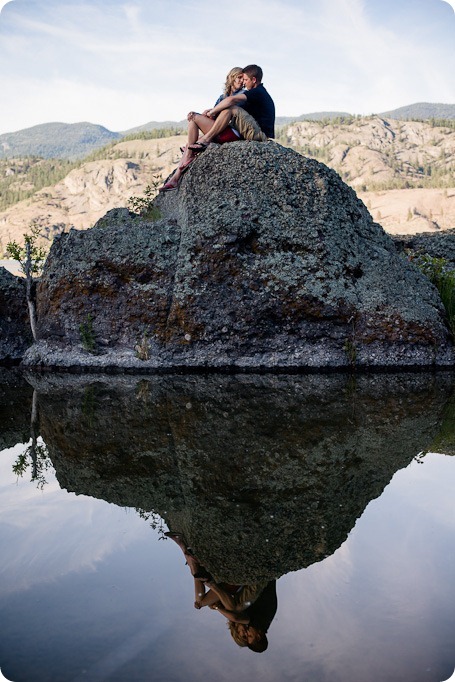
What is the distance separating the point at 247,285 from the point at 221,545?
799 centimetres

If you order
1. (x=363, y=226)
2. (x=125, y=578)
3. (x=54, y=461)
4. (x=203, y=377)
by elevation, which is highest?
(x=363, y=226)

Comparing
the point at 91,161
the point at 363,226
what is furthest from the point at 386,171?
the point at 363,226

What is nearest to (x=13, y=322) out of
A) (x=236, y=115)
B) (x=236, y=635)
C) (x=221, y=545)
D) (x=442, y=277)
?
(x=236, y=115)

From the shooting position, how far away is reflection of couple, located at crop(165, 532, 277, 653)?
2.99m

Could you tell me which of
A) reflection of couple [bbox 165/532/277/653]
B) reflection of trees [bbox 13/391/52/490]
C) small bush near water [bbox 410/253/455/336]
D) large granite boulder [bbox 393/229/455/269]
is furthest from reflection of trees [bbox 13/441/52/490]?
large granite boulder [bbox 393/229/455/269]

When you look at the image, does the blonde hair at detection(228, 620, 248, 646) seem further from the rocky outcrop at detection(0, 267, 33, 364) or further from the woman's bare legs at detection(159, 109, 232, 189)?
the rocky outcrop at detection(0, 267, 33, 364)

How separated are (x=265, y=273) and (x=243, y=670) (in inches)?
369

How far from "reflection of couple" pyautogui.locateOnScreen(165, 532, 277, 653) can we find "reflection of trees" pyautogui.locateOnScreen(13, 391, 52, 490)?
2.45 metres

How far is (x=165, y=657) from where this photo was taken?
2781 mm

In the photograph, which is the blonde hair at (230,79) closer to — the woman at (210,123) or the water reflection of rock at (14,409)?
the woman at (210,123)

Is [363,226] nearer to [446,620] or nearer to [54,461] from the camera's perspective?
[54,461]

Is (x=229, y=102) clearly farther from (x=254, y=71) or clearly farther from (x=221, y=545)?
(x=221, y=545)

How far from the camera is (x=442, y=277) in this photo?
42.6 ft

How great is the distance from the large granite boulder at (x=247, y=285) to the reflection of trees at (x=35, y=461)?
16.1 ft
